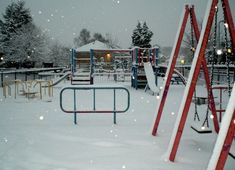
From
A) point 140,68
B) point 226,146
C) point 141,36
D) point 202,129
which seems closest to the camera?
point 226,146

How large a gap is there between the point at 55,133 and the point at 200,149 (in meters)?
3.09

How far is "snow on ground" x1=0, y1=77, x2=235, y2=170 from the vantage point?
407 cm

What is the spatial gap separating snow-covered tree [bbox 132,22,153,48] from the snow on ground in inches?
1925

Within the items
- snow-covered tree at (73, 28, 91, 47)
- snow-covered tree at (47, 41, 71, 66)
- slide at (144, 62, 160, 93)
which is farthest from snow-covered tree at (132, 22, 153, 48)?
slide at (144, 62, 160, 93)

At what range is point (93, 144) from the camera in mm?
5027

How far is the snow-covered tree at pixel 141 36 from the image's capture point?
55.6 metres

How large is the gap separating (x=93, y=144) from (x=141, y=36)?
5253 cm

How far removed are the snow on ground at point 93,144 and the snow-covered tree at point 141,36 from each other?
48893mm

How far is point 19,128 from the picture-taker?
618cm

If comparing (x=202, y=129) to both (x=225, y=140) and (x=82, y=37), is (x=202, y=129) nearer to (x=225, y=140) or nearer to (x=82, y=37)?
(x=225, y=140)

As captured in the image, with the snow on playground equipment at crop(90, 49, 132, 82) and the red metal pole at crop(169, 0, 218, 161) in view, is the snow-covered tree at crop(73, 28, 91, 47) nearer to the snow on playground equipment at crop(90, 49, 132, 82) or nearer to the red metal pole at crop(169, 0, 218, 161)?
the snow on playground equipment at crop(90, 49, 132, 82)

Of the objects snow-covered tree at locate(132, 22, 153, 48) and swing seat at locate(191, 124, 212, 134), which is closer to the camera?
swing seat at locate(191, 124, 212, 134)

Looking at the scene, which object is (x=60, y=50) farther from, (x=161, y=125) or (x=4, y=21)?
(x=161, y=125)

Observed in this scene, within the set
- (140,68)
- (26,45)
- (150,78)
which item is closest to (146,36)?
(26,45)
